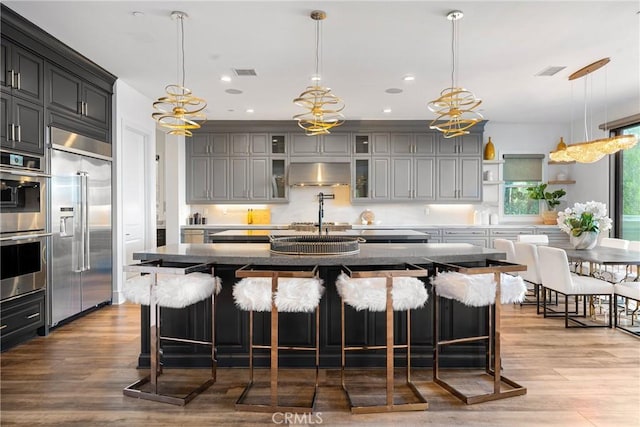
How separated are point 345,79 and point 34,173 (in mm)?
3407

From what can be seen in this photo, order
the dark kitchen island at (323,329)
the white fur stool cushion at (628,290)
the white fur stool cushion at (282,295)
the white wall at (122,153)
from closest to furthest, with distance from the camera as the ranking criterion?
1. the white fur stool cushion at (282,295)
2. the dark kitchen island at (323,329)
3. the white fur stool cushion at (628,290)
4. the white wall at (122,153)

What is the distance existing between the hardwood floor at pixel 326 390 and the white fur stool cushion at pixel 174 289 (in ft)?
2.04

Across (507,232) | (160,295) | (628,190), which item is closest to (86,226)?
(160,295)

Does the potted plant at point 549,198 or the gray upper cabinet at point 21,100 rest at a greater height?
the gray upper cabinet at point 21,100

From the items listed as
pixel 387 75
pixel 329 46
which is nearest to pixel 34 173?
pixel 329 46

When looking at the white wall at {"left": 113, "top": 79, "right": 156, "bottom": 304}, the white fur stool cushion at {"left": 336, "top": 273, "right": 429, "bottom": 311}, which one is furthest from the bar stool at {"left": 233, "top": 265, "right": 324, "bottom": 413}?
the white wall at {"left": 113, "top": 79, "right": 156, "bottom": 304}

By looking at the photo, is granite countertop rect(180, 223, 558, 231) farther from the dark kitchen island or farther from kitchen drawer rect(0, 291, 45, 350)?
the dark kitchen island

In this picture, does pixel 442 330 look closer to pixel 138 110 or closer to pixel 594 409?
pixel 594 409

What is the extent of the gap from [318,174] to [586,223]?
4.16 m

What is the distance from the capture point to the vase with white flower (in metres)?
4.66

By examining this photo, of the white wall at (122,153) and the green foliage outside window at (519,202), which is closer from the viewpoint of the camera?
the white wall at (122,153)

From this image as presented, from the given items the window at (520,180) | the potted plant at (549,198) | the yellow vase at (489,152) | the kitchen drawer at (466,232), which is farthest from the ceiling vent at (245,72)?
the potted plant at (549,198)

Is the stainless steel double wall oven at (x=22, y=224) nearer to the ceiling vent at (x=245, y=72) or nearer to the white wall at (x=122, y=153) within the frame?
the white wall at (x=122, y=153)

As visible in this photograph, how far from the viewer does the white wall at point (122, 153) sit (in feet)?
16.8
